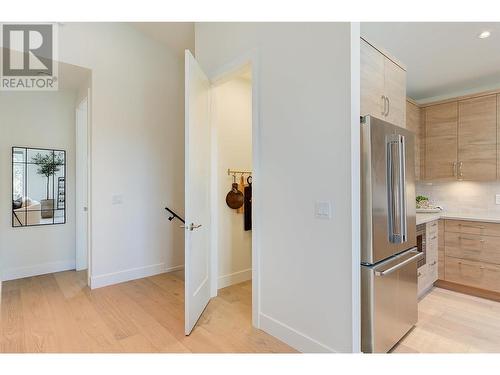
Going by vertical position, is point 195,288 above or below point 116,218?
below

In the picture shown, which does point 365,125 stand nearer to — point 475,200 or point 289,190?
point 289,190

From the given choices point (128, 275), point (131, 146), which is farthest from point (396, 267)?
point (131, 146)

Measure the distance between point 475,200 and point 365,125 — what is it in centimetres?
304

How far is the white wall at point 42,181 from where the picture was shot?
347 cm

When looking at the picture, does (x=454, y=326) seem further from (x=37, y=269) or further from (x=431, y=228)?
(x=37, y=269)

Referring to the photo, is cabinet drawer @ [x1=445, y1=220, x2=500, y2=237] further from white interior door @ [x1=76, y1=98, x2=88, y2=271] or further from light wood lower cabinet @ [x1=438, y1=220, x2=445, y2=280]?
white interior door @ [x1=76, y1=98, x2=88, y2=271]

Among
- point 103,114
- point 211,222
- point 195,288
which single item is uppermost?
point 103,114

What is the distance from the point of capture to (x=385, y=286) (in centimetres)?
191

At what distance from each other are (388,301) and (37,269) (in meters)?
4.22

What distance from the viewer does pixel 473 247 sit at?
10.5 feet

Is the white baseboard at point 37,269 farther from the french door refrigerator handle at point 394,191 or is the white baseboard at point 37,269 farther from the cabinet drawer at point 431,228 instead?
the cabinet drawer at point 431,228

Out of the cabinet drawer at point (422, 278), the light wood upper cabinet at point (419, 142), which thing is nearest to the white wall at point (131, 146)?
the cabinet drawer at point (422, 278)
